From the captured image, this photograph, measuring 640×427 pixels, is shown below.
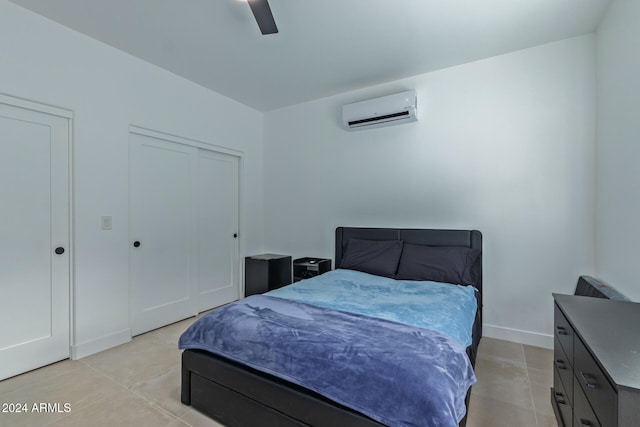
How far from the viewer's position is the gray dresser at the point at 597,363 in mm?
853

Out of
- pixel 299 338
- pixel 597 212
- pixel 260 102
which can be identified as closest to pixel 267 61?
pixel 260 102

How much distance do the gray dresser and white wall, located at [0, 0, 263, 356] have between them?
3348 millimetres

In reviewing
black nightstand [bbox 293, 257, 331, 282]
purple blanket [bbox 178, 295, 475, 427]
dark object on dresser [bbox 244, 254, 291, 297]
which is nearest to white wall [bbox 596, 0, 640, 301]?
purple blanket [bbox 178, 295, 475, 427]

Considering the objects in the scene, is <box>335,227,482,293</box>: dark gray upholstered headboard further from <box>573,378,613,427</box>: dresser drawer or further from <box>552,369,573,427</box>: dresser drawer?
<box>573,378,613,427</box>: dresser drawer

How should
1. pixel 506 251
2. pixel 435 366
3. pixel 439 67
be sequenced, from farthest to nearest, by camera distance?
1. pixel 439 67
2. pixel 506 251
3. pixel 435 366

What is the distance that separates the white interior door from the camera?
2.21 metres

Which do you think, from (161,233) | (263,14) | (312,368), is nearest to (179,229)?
(161,233)

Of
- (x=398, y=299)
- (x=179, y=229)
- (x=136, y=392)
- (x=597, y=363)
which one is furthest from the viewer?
(x=179, y=229)

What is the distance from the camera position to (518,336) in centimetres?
281

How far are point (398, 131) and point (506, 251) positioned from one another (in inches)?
66.2

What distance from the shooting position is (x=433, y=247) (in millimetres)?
3006

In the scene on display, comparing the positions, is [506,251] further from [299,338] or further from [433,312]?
[299,338]

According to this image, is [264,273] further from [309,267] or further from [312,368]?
[312,368]

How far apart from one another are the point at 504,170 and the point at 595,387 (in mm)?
2218
